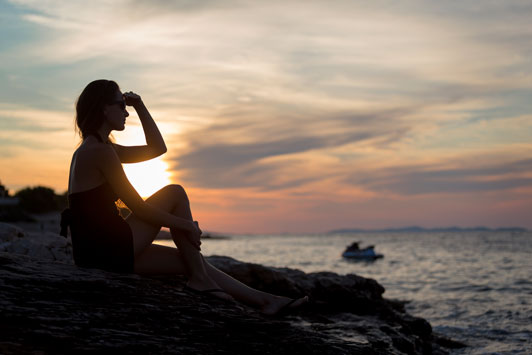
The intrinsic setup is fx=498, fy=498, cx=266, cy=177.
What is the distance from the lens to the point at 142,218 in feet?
17.9

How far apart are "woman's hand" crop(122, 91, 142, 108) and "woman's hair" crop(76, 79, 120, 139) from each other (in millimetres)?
749

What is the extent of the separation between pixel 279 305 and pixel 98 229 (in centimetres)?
225

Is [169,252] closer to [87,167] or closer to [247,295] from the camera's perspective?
[247,295]

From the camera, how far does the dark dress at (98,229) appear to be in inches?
208

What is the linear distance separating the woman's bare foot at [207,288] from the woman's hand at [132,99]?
234cm

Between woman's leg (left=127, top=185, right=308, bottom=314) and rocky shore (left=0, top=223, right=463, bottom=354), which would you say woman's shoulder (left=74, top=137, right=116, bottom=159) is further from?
rocky shore (left=0, top=223, right=463, bottom=354)

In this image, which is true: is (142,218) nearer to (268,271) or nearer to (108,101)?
(108,101)

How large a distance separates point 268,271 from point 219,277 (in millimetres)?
3466

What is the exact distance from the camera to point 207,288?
5.64 meters

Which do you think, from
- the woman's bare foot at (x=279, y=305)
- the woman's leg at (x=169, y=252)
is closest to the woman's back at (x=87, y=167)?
the woman's leg at (x=169, y=252)

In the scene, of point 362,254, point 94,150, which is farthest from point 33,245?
point 362,254

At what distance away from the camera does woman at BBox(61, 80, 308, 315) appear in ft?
17.3

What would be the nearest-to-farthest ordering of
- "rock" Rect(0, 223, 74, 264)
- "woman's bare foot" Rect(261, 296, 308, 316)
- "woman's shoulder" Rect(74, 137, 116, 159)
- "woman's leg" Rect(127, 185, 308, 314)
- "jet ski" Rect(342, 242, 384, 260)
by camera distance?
"woman's shoulder" Rect(74, 137, 116, 159), "woman's leg" Rect(127, 185, 308, 314), "woman's bare foot" Rect(261, 296, 308, 316), "rock" Rect(0, 223, 74, 264), "jet ski" Rect(342, 242, 384, 260)

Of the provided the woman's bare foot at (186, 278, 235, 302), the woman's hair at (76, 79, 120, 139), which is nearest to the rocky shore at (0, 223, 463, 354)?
the woman's bare foot at (186, 278, 235, 302)
